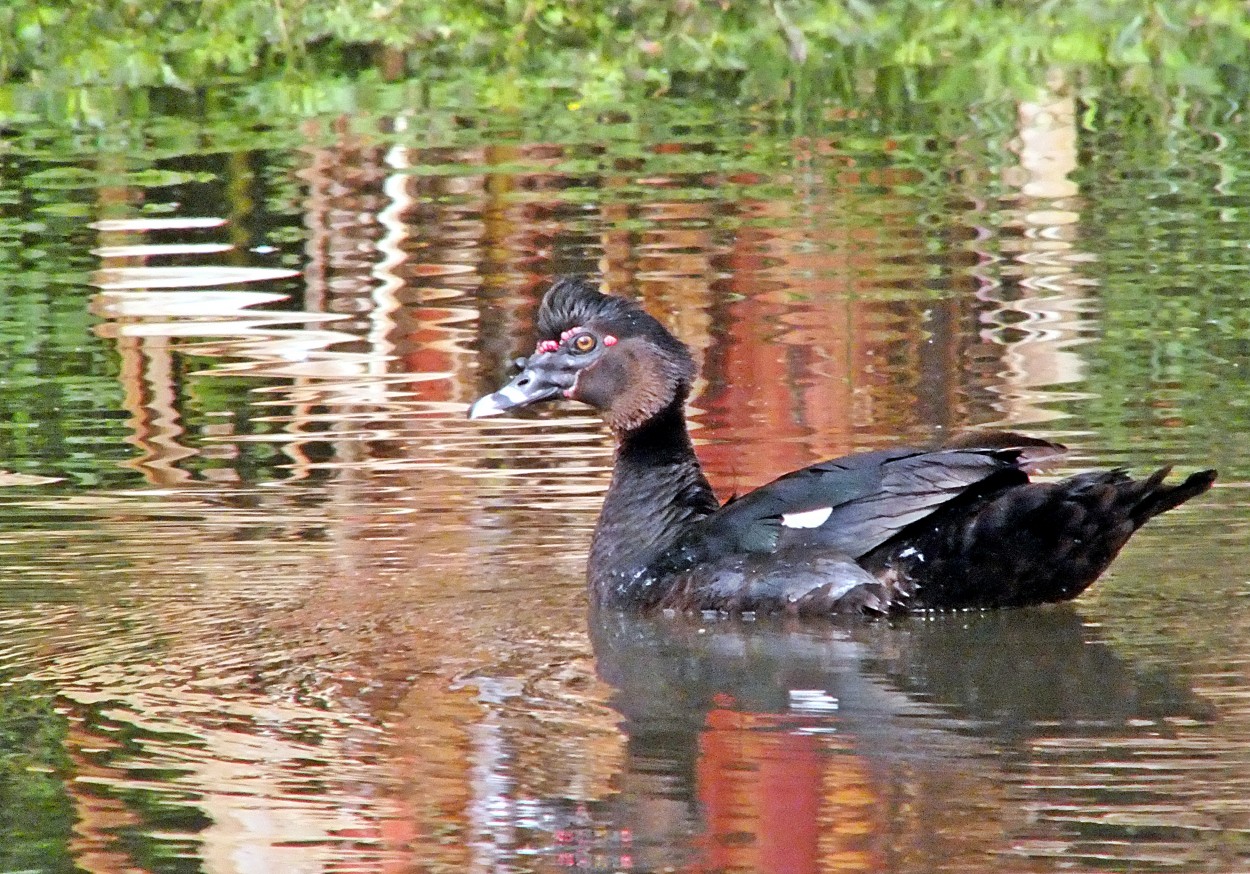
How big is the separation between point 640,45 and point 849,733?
15037 mm

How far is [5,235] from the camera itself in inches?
586

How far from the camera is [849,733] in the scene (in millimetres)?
6500

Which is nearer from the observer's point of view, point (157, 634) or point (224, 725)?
point (224, 725)

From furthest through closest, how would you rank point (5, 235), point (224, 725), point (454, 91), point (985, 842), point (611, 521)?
1. point (454, 91)
2. point (5, 235)
3. point (611, 521)
4. point (224, 725)
5. point (985, 842)

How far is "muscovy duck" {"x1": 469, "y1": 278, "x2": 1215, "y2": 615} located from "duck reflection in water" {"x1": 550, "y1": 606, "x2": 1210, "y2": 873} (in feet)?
0.34

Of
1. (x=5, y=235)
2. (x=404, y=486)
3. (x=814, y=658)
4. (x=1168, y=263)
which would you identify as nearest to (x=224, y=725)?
(x=814, y=658)

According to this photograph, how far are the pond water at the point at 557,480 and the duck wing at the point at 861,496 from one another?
0.30m

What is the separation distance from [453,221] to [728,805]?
32.4 ft

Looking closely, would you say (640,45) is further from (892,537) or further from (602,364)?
(892,537)

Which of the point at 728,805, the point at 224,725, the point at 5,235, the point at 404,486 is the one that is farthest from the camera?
the point at 5,235

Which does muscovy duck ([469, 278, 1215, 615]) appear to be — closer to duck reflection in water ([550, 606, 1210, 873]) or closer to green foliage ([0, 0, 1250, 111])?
duck reflection in water ([550, 606, 1210, 873])

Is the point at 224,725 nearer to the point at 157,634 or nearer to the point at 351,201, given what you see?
the point at 157,634

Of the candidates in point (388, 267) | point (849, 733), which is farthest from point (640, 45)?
point (849, 733)

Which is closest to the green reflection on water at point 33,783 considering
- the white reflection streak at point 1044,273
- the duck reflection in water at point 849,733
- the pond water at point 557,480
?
the pond water at point 557,480
